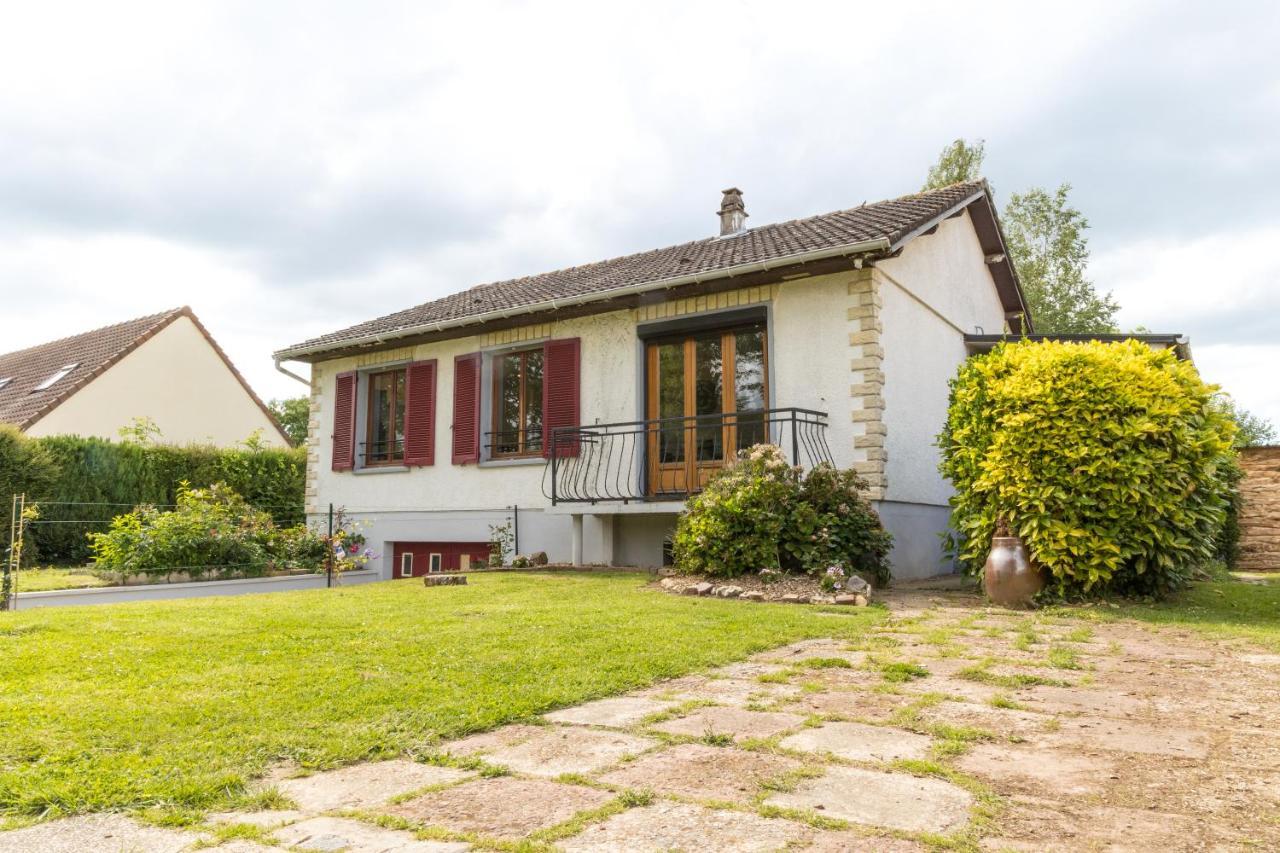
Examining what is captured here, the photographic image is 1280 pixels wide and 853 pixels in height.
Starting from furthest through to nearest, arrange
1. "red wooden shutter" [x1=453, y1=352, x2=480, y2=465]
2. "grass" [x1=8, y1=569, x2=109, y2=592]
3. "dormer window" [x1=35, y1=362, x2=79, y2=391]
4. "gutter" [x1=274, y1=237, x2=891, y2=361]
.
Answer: "dormer window" [x1=35, y1=362, x2=79, y2=391] < "red wooden shutter" [x1=453, y1=352, x2=480, y2=465] < "gutter" [x1=274, y1=237, x2=891, y2=361] < "grass" [x1=8, y1=569, x2=109, y2=592]

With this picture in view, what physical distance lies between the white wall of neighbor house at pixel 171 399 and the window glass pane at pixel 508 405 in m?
8.34

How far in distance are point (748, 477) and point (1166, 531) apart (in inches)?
127

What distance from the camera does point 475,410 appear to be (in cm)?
1132

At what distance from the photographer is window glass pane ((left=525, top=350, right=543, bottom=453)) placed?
10.9 meters

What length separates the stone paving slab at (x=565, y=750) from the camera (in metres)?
2.42

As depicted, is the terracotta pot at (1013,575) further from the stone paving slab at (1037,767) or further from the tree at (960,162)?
the tree at (960,162)

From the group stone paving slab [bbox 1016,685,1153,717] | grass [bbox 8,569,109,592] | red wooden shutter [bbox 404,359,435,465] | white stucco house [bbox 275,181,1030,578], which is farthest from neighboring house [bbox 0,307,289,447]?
stone paving slab [bbox 1016,685,1153,717]

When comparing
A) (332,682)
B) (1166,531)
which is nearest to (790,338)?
(1166,531)

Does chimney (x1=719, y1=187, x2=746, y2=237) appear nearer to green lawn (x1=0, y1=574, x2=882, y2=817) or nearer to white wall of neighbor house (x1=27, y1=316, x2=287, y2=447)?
green lawn (x1=0, y1=574, x2=882, y2=817)

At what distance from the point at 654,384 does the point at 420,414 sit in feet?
12.5

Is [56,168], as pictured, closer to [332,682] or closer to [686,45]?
[686,45]

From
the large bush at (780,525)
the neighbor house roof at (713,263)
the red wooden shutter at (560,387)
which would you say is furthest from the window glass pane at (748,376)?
the red wooden shutter at (560,387)

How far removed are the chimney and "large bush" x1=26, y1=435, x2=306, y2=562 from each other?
8147 millimetres

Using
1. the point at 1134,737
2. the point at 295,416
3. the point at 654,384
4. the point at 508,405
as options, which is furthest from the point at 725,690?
the point at 295,416
